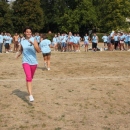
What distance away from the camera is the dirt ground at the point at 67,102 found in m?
6.57

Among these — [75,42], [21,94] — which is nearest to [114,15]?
[75,42]

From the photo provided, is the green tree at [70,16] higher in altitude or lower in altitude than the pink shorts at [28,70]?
higher

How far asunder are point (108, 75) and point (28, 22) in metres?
54.7

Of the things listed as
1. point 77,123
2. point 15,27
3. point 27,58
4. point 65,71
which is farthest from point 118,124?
point 15,27

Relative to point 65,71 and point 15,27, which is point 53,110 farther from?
point 15,27

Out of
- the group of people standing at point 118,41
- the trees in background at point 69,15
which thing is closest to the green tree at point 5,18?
the trees in background at point 69,15

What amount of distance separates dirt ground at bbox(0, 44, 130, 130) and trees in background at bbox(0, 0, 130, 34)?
162 feet

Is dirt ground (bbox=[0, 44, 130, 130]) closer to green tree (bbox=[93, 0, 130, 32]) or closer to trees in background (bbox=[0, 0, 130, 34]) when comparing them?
green tree (bbox=[93, 0, 130, 32])

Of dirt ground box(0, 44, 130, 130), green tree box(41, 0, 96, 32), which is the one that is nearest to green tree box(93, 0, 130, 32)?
green tree box(41, 0, 96, 32)

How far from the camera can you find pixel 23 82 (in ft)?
36.5

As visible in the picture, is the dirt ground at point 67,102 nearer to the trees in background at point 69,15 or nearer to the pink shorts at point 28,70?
the pink shorts at point 28,70

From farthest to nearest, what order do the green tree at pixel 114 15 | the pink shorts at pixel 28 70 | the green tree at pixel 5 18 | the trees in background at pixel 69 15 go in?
the green tree at pixel 5 18
the trees in background at pixel 69 15
the green tree at pixel 114 15
the pink shorts at pixel 28 70

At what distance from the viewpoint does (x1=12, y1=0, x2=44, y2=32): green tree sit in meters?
64.8

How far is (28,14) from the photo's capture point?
6588cm
